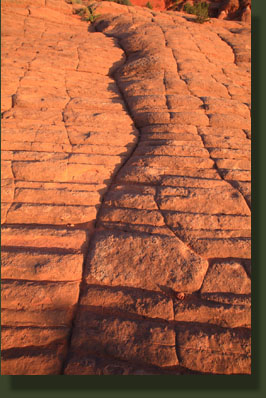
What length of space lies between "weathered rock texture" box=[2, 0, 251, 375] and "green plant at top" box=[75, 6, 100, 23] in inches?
134

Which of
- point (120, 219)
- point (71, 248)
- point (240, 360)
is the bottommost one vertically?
point (240, 360)

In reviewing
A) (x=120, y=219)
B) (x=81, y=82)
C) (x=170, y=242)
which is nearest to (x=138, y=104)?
(x=81, y=82)

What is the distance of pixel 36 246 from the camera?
2521 mm

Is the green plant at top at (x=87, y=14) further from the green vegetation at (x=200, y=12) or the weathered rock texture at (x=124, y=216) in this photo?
the green vegetation at (x=200, y=12)

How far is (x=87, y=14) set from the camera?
795 cm

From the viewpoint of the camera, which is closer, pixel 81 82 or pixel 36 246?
pixel 36 246

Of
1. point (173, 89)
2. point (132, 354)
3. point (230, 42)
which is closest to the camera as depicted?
point (132, 354)

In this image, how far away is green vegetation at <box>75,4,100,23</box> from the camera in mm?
7859

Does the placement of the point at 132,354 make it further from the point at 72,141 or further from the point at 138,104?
the point at 138,104

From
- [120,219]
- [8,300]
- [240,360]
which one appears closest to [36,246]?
[8,300]

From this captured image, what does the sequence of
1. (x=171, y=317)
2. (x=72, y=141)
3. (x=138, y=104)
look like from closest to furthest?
(x=171, y=317), (x=72, y=141), (x=138, y=104)

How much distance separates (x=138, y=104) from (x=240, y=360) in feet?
14.2

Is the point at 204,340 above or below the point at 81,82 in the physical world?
below

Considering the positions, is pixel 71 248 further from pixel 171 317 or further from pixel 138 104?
pixel 138 104
